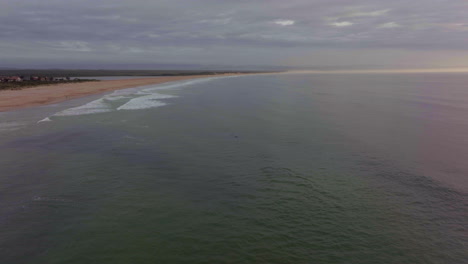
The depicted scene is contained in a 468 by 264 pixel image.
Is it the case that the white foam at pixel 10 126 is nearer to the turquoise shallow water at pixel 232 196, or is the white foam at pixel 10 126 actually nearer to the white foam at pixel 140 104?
the turquoise shallow water at pixel 232 196

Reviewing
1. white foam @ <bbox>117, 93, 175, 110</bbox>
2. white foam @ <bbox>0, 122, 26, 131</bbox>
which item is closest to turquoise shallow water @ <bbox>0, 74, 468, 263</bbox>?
white foam @ <bbox>0, 122, 26, 131</bbox>

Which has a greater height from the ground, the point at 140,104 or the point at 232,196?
the point at 140,104

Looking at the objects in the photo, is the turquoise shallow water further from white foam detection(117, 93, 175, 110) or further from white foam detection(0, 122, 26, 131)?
white foam detection(117, 93, 175, 110)

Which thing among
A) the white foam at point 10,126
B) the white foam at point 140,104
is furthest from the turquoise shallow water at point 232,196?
the white foam at point 140,104

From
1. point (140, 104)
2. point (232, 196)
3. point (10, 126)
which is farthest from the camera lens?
point (140, 104)

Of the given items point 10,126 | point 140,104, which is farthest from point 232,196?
point 140,104

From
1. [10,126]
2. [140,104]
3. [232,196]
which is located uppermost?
[140,104]

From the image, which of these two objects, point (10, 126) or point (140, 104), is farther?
point (140, 104)

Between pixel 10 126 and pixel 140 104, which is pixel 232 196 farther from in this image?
pixel 140 104

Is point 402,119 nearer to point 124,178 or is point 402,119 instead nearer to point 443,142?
point 443,142
